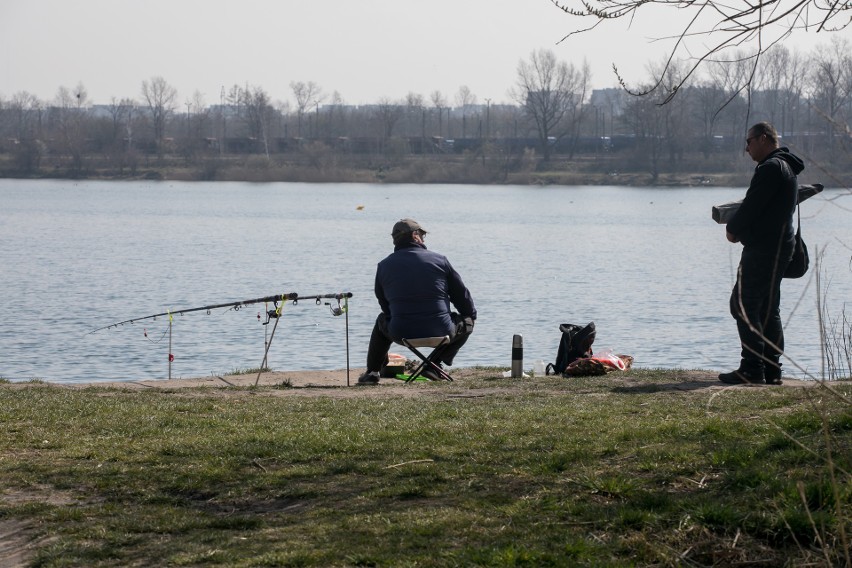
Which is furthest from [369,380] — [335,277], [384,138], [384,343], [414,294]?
[384,138]

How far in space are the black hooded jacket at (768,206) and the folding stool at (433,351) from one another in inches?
109

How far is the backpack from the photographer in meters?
10.8

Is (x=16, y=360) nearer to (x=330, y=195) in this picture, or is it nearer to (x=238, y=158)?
(x=330, y=195)

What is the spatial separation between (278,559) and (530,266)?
1198 inches

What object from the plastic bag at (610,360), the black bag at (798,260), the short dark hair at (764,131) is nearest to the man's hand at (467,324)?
the plastic bag at (610,360)

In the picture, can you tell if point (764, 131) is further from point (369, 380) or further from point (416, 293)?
point (369, 380)

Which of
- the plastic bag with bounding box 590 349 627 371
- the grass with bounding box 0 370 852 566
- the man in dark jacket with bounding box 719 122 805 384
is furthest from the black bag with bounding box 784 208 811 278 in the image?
the plastic bag with bounding box 590 349 627 371

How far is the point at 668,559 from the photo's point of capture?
427cm

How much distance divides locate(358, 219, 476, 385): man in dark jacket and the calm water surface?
3.02m

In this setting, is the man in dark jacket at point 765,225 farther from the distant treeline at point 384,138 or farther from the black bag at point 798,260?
the distant treeline at point 384,138

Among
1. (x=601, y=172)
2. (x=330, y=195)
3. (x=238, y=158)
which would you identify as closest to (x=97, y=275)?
(x=330, y=195)

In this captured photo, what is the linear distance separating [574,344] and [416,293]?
5.81ft

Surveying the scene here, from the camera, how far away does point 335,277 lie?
30.4m

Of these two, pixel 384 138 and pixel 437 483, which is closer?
pixel 437 483
